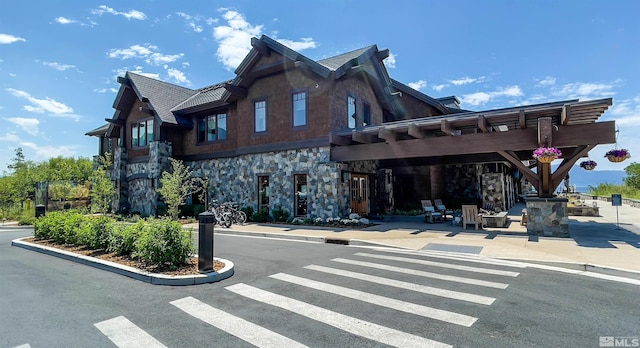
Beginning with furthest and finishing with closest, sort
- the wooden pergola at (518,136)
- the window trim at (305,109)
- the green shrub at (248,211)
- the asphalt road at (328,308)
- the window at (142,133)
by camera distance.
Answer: the window at (142,133)
the green shrub at (248,211)
the window trim at (305,109)
the wooden pergola at (518,136)
the asphalt road at (328,308)

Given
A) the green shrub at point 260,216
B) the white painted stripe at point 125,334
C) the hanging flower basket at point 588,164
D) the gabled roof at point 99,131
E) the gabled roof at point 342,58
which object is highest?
the gabled roof at point 342,58

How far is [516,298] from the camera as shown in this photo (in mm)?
5062

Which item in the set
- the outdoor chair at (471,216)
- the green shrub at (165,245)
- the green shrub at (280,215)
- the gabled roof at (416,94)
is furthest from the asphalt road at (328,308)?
the gabled roof at (416,94)

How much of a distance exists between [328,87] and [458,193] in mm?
12127

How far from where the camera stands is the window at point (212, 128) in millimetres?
19797

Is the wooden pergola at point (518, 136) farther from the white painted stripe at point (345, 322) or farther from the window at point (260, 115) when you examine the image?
the white painted stripe at point (345, 322)

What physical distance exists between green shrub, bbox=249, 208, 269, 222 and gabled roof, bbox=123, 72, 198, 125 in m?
8.21

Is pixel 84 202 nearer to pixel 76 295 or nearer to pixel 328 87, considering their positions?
pixel 328 87

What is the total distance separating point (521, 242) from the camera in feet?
31.9

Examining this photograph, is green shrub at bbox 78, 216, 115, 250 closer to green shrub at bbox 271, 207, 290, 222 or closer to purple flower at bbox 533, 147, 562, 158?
green shrub at bbox 271, 207, 290, 222

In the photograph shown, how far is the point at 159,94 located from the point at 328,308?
2183cm

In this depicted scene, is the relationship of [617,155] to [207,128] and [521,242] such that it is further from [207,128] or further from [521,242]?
[207,128]

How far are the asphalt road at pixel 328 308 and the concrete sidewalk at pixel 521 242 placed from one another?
1033mm

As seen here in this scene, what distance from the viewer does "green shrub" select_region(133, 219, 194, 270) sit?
22.6ft
